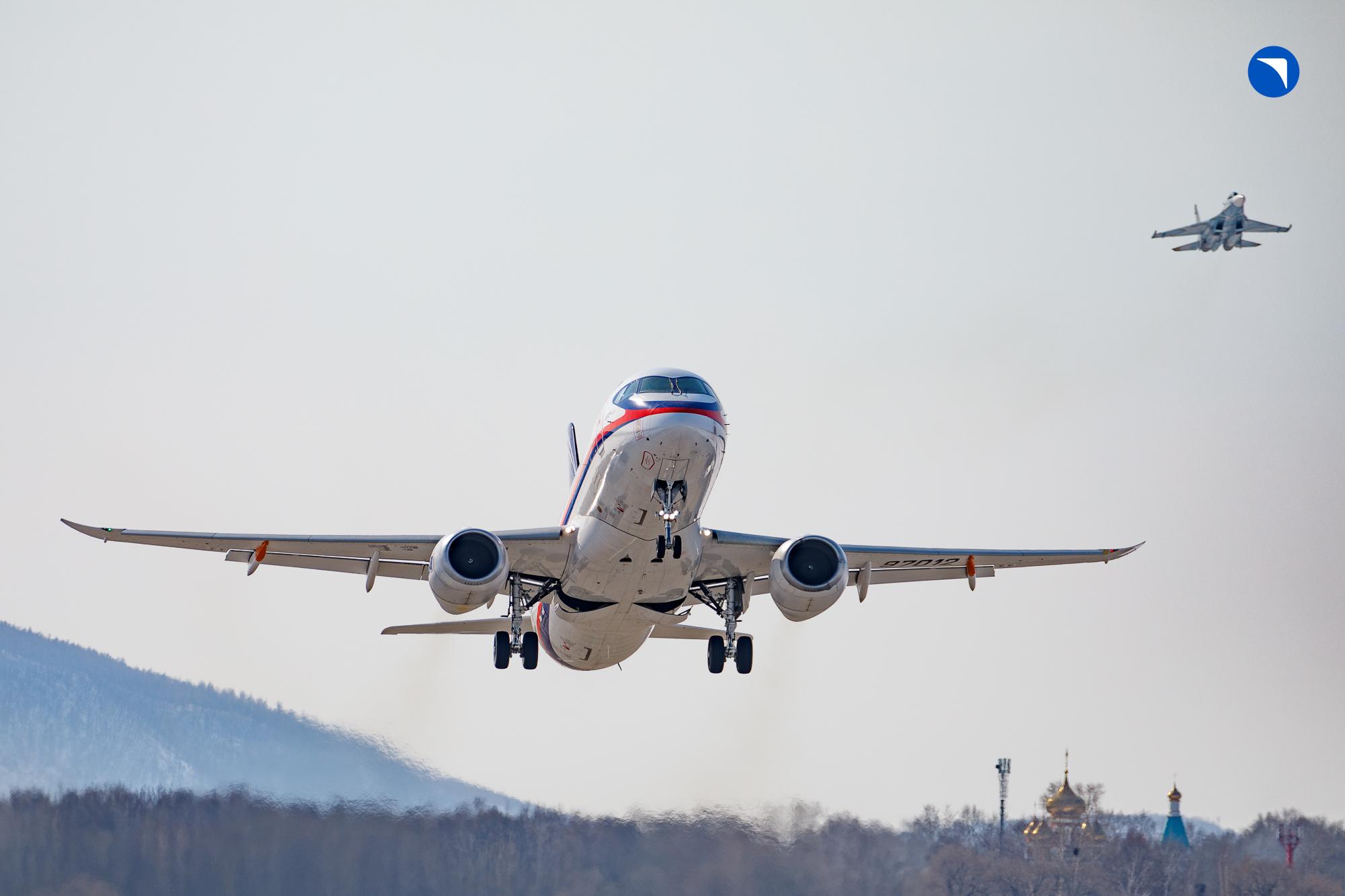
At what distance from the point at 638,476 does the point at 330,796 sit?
633 inches

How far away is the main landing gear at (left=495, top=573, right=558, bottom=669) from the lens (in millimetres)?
32562

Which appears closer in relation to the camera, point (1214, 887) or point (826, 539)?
point (826, 539)

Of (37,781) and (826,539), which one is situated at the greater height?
(826,539)

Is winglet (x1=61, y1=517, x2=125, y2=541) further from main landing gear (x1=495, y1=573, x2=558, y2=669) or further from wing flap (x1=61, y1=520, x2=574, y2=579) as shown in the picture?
A: main landing gear (x1=495, y1=573, x2=558, y2=669)

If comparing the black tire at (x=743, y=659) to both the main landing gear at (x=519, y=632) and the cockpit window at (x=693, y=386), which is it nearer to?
the main landing gear at (x=519, y=632)

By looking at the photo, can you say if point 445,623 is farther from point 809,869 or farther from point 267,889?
point 809,869

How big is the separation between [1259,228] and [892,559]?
35.6 m

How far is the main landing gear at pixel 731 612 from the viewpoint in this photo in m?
32.8

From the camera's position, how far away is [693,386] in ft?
93.7

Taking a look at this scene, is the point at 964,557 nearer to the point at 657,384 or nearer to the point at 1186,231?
the point at 657,384

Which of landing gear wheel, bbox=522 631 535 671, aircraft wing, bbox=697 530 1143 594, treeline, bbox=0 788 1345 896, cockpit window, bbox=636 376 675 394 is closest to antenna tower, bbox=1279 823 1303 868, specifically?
treeline, bbox=0 788 1345 896

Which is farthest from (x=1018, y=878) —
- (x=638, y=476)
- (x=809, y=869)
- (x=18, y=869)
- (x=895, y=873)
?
(x=18, y=869)

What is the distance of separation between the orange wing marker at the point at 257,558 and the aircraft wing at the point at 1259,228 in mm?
43217

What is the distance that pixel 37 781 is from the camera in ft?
136
